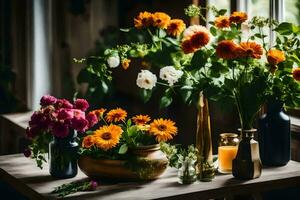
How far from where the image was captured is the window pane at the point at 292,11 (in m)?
3.23

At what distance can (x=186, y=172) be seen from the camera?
8.36ft

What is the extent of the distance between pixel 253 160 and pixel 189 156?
0.23 m

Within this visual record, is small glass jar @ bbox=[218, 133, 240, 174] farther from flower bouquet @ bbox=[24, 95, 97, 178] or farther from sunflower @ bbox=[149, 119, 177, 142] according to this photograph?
flower bouquet @ bbox=[24, 95, 97, 178]

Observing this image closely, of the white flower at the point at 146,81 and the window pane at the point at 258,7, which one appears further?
the window pane at the point at 258,7

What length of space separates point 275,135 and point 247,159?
24 cm

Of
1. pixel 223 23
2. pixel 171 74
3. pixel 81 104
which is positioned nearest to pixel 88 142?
pixel 81 104

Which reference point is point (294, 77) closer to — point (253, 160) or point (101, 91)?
point (253, 160)

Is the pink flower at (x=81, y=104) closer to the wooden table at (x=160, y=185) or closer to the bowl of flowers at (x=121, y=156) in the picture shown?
the bowl of flowers at (x=121, y=156)

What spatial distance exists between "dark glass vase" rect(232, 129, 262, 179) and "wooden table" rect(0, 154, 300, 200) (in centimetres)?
3

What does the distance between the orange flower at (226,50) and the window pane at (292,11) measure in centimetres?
83

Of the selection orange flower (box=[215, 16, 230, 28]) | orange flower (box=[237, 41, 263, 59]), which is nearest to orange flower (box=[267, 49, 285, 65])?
orange flower (box=[237, 41, 263, 59])

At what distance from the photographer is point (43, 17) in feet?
15.8

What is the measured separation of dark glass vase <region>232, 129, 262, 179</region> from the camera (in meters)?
2.59

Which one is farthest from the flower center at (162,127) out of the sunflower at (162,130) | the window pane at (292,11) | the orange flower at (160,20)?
the window pane at (292,11)
